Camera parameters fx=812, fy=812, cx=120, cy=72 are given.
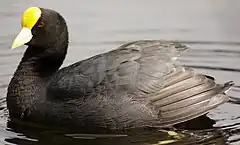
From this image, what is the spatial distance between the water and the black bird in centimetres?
18

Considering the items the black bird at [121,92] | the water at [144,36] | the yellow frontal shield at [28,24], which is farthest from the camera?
the yellow frontal shield at [28,24]

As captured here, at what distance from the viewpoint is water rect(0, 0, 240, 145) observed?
25.6 ft

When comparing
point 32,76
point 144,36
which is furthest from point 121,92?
point 144,36

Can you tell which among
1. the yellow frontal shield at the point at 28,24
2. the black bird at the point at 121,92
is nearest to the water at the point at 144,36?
the black bird at the point at 121,92

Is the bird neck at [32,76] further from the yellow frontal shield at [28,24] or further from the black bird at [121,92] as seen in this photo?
the yellow frontal shield at [28,24]

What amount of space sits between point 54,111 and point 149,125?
0.92 meters

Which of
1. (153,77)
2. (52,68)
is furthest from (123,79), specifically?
(52,68)

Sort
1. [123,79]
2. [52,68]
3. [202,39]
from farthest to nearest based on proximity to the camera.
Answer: [202,39], [52,68], [123,79]

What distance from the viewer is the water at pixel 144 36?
780 cm

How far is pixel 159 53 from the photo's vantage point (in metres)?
7.94

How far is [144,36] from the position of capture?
422 inches

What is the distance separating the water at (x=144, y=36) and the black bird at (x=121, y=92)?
0.18m

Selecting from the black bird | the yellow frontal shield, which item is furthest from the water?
the yellow frontal shield

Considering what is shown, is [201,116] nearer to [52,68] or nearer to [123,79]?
[123,79]
